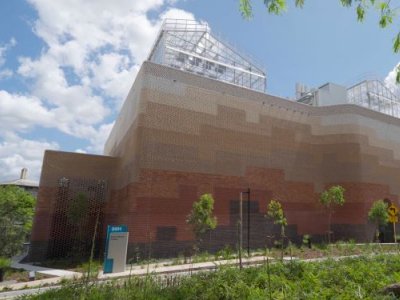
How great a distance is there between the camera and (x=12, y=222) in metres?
21.3

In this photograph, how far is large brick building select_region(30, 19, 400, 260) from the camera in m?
22.6

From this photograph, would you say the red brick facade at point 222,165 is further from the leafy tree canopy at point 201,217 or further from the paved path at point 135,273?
the paved path at point 135,273

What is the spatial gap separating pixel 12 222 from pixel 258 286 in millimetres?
18977

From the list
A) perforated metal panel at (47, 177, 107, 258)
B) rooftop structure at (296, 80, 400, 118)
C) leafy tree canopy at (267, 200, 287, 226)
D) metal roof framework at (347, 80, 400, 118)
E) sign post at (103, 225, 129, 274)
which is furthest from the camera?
metal roof framework at (347, 80, 400, 118)

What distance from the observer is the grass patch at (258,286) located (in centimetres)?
739

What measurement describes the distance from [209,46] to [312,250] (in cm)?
2587

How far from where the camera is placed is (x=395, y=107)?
4616cm

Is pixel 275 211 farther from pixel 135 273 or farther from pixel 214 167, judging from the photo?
pixel 135 273

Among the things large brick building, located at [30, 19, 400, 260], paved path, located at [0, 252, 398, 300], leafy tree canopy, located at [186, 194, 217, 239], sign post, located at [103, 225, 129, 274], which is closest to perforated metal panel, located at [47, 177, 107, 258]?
large brick building, located at [30, 19, 400, 260]

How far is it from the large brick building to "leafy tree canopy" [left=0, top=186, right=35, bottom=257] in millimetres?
2580

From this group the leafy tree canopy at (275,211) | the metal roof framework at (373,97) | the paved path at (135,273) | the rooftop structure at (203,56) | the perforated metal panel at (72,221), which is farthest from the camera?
the metal roof framework at (373,97)

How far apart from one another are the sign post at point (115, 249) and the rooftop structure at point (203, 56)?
72.3 feet

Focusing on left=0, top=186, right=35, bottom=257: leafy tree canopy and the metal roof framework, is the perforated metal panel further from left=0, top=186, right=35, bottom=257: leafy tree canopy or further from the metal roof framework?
the metal roof framework

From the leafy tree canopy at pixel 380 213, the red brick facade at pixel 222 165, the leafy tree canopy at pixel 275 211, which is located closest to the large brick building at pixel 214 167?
the red brick facade at pixel 222 165
